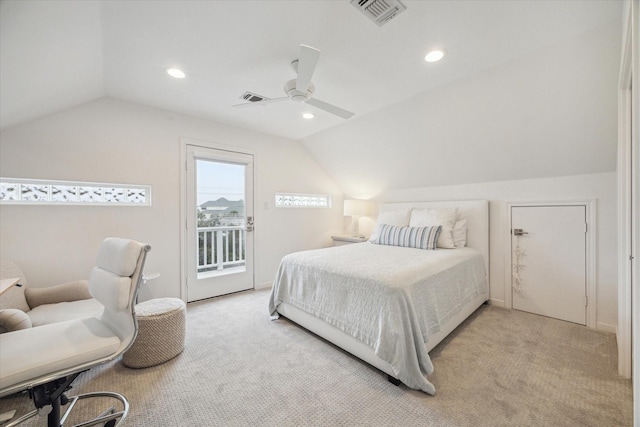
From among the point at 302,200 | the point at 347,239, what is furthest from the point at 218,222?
the point at 347,239

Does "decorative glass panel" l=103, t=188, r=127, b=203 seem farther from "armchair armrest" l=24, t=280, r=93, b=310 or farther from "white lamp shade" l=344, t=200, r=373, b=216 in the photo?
"white lamp shade" l=344, t=200, r=373, b=216

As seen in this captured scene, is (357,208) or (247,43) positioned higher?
(247,43)

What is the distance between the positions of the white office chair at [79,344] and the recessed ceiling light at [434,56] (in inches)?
94.5

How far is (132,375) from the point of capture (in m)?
1.89

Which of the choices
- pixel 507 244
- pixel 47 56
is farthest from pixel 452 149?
pixel 47 56

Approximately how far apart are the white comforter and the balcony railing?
1294 millimetres

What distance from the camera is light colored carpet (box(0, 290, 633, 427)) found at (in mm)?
1478

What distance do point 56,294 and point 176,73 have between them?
7.20 ft

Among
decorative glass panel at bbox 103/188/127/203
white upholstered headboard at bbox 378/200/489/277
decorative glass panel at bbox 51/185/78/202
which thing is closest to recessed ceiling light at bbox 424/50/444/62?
white upholstered headboard at bbox 378/200/489/277

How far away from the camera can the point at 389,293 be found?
5.80 ft

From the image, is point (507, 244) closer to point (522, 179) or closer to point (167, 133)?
point (522, 179)

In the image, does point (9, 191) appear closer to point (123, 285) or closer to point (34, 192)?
point (34, 192)

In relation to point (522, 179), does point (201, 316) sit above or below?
below

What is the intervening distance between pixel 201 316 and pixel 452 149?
3.61 m
